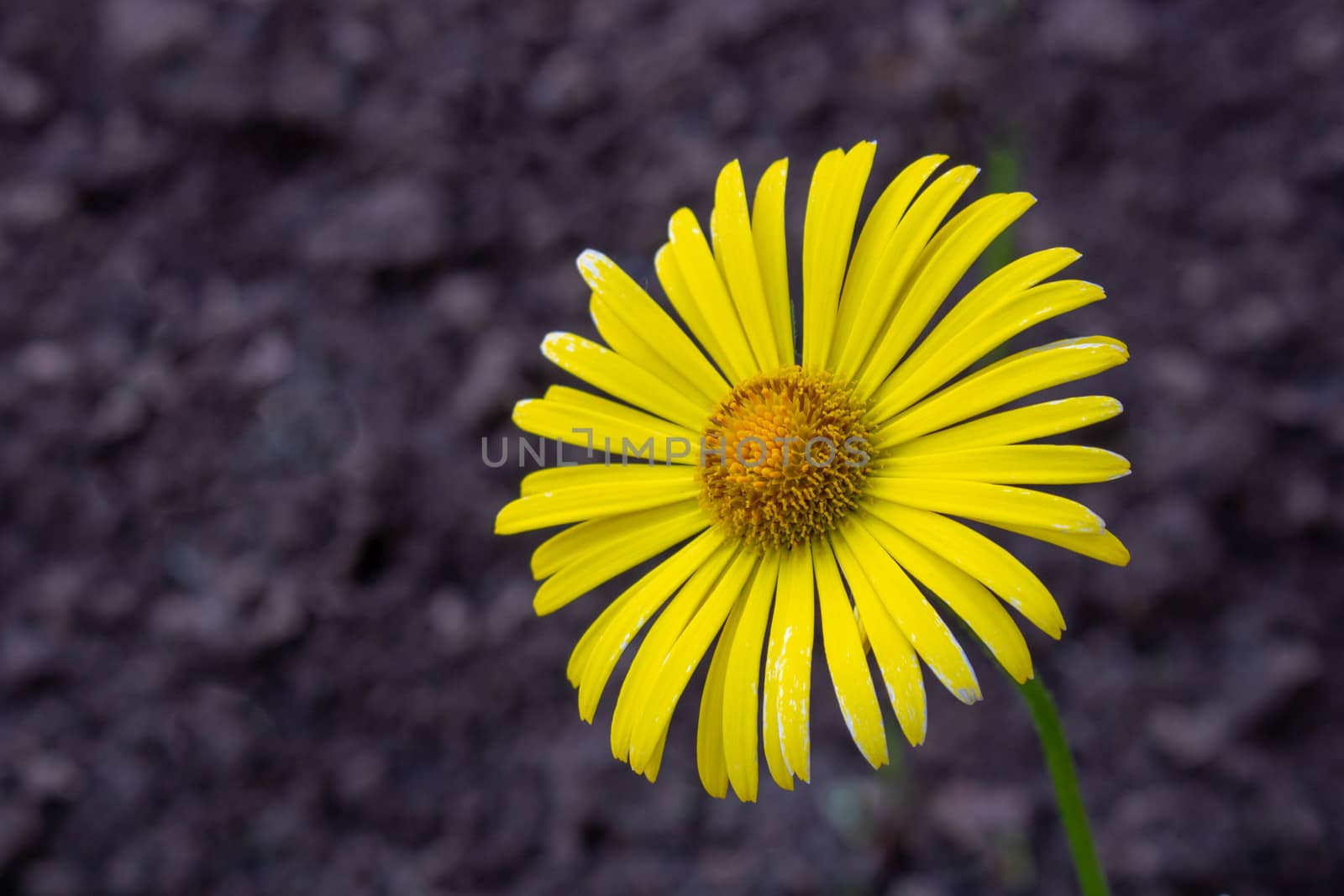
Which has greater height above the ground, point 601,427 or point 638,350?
point 638,350

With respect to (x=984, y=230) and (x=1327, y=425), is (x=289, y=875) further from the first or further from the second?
(x=1327, y=425)

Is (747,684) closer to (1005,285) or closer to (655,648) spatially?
(655,648)

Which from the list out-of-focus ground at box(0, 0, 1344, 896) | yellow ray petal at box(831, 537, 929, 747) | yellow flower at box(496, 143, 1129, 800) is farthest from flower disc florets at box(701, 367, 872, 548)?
Result: out-of-focus ground at box(0, 0, 1344, 896)

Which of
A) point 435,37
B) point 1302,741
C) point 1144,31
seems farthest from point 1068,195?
point 435,37

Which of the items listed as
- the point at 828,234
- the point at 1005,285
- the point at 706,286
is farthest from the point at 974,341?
the point at 706,286

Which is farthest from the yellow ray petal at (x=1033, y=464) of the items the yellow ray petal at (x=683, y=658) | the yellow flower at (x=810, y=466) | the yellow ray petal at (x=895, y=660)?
the yellow ray petal at (x=683, y=658)

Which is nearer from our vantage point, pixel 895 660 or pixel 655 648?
pixel 895 660
